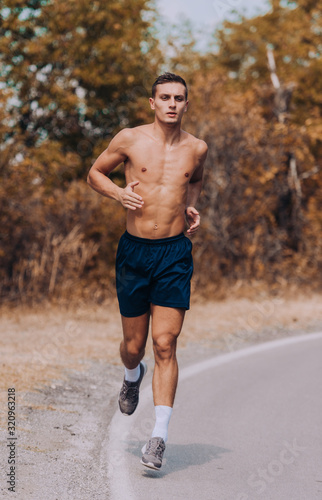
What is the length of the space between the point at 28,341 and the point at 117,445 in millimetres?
4564

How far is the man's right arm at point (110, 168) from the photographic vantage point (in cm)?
479

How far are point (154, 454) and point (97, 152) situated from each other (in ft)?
48.2

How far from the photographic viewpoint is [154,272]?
5.04 meters

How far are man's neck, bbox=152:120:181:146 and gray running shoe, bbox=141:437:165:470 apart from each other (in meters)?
1.85

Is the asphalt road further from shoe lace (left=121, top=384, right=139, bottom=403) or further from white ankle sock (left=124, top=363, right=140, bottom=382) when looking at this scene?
white ankle sock (left=124, top=363, right=140, bottom=382)

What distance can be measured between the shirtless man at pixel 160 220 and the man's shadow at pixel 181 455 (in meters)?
0.40

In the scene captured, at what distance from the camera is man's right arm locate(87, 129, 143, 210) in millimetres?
4785

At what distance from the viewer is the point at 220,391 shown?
7664 millimetres

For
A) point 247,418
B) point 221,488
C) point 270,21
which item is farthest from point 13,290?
point 270,21

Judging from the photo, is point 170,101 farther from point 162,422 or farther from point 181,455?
point 181,455

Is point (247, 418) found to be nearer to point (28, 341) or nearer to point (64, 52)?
point (28, 341)

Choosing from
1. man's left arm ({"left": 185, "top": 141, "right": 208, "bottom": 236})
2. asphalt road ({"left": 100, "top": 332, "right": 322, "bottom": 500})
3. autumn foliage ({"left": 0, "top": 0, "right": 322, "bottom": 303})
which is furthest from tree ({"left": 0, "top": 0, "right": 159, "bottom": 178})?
Result: man's left arm ({"left": 185, "top": 141, "right": 208, "bottom": 236})

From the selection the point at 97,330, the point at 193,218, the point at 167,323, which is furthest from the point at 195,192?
the point at 97,330

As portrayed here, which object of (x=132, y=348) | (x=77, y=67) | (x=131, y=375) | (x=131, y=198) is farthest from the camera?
(x=77, y=67)
